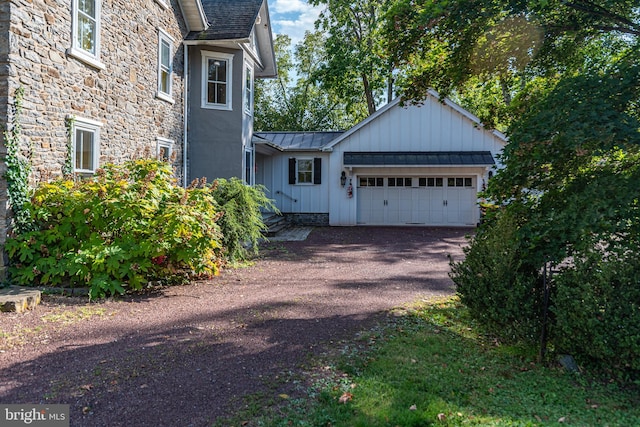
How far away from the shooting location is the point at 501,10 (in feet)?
16.3

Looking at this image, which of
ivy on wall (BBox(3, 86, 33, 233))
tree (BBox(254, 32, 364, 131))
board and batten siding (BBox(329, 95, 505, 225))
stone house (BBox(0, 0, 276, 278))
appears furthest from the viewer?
tree (BBox(254, 32, 364, 131))

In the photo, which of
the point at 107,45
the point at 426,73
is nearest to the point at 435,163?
the point at 426,73

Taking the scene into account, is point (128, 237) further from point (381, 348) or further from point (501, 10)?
point (501, 10)

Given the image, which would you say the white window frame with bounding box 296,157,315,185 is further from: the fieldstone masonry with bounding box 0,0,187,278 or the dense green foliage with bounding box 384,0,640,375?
the dense green foliage with bounding box 384,0,640,375

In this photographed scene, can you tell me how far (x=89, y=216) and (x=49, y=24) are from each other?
3.38 m

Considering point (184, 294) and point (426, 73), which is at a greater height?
point (426, 73)

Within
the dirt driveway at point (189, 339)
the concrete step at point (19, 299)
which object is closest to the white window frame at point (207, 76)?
the dirt driveway at point (189, 339)

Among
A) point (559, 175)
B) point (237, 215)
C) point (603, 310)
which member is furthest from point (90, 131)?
point (603, 310)

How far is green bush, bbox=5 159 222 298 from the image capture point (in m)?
6.36

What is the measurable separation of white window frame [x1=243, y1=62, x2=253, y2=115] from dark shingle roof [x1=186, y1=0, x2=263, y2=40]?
1.16 m

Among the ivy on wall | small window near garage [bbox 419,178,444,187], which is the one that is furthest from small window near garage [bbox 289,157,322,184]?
the ivy on wall

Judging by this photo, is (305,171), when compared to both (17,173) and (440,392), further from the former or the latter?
(440,392)

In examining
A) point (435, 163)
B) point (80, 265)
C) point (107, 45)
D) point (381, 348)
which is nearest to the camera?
point (381, 348)

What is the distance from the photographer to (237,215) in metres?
9.16
